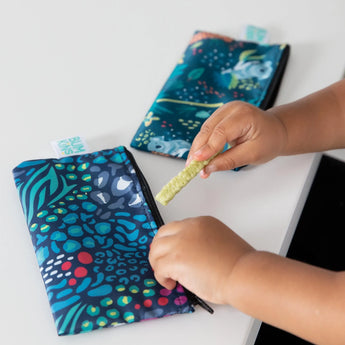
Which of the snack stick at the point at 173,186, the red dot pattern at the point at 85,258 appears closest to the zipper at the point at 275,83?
the snack stick at the point at 173,186

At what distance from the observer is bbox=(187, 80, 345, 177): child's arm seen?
693 millimetres

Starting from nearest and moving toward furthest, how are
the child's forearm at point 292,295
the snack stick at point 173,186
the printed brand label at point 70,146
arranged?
the child's forearm at point 292,295
the snack stick at point 173,186
the printed brand label at point 70,146

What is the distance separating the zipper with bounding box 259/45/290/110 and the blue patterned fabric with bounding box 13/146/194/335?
25cm

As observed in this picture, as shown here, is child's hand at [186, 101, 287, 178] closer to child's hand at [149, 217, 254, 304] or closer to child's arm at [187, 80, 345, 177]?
child's arm at [187, 80, 345, 177]

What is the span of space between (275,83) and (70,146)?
1.15ft

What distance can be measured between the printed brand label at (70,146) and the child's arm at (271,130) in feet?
0.54

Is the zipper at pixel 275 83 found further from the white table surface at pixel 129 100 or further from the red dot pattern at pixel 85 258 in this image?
the red dot pattern at pixel 85 258

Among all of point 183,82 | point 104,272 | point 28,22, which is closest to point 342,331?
point 104,272

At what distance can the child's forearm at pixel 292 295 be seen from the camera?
53 centimetres

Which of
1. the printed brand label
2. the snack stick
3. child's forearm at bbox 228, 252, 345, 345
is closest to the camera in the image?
child's forearm at bbox 228, 252, 345, 345

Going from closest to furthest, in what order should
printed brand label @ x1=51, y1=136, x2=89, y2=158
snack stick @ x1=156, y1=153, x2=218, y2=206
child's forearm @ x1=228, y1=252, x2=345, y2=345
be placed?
child's forearm @ x1=228, y1=252, x2=345, y2=345 → snack stick @ x1=156, y1=153, x2=218, y2=206 → printed brand label @ x1=51, y1=136, x2=89, y2=158

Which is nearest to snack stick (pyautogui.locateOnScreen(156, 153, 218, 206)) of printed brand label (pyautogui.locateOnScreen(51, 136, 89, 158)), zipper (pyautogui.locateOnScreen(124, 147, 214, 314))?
zipper (pyautogui.locateOnScreen(124, 147, 214, 314))

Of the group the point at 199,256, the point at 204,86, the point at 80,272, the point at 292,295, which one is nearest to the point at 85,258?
the point at 80,272

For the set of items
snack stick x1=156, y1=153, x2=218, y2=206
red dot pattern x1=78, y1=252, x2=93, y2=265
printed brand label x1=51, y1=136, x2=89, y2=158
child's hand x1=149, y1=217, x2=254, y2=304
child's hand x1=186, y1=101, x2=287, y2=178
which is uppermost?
printed brand label x1=51, y1=136, x2=89, y2=158
